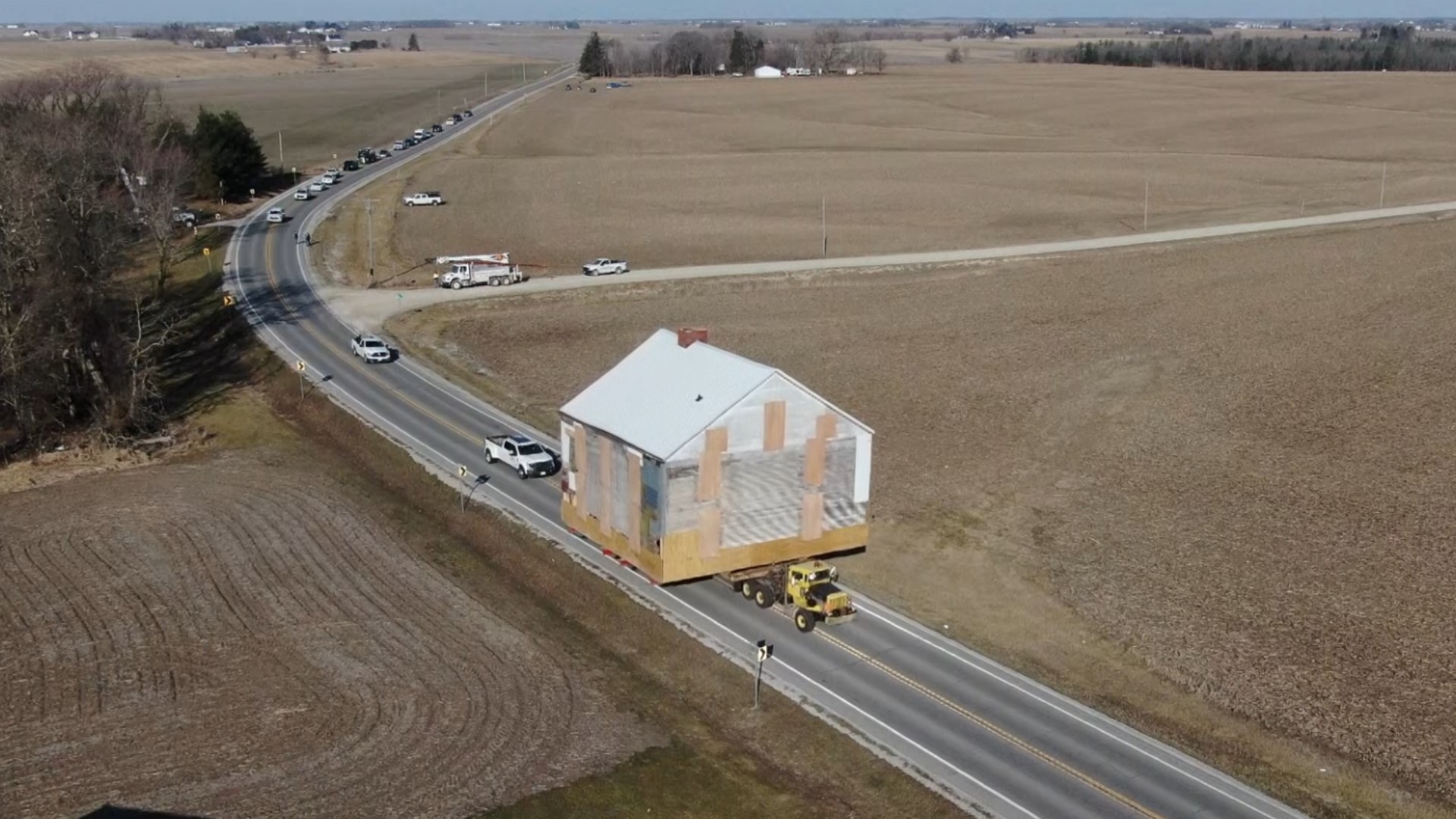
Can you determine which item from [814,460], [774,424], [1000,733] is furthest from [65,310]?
[1000,733]

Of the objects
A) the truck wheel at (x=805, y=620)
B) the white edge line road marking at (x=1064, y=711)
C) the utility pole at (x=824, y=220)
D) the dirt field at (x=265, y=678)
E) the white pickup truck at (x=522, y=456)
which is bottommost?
the white edge line road marking at (x=1064, y=711)

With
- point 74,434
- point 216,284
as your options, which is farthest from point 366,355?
point 216,284

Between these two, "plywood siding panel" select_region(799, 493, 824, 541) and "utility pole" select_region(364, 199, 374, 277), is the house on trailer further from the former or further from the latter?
"utility pole" select_region(364, 199, 374, 277)

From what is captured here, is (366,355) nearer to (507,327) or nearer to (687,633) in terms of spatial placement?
(507,327)

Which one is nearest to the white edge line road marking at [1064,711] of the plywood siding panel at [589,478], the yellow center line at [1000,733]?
the yellow center line at [1000,733]

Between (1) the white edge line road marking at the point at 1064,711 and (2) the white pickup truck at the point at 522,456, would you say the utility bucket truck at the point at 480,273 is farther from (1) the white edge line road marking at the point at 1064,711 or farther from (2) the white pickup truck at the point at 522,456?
(1) the white edge line road marking at the point at 1064,711

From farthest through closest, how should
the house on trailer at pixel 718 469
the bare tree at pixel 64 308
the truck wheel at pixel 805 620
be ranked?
the bare tree at pixel 64 308 → the house on trailer at pixel 718 469 → the truck wheel at pixel 805 620
